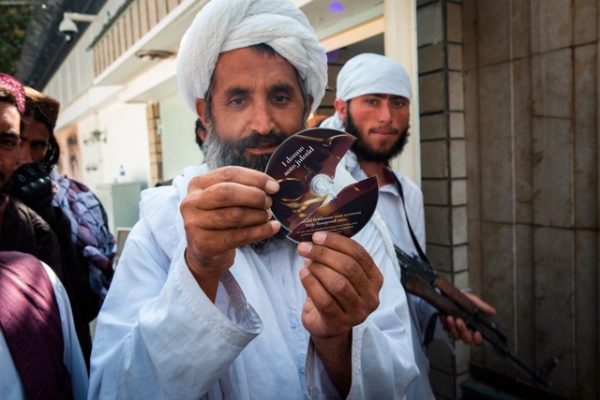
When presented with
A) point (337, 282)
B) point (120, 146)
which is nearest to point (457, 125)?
point (337, 282)

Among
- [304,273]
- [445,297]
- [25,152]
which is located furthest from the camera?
[25,152]

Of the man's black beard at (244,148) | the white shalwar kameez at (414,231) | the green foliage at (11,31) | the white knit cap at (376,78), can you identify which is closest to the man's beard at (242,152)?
the man's black beard at (244,148)

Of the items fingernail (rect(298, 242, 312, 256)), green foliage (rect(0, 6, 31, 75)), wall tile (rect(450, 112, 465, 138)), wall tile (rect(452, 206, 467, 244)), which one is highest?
green foliage (rect(0, 6, 31, 75))

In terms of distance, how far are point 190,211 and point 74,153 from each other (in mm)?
17524

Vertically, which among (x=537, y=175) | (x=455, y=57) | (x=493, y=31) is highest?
(x=493, y=31)

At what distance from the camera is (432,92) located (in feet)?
10.2

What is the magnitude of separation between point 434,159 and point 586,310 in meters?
1.28

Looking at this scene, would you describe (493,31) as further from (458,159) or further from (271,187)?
(271,187)

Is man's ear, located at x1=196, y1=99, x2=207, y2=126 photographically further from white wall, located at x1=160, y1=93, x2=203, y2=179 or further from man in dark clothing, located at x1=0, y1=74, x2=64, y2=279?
white wall, located at x1=160, y1=93, x2=203, y2=179

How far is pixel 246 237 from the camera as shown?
36.0 inches

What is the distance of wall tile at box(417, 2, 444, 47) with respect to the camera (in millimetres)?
3013

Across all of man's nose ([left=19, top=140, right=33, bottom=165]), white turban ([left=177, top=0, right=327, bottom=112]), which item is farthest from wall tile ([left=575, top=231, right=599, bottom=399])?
man's nose ([left=19, top=140, right=33, bottom=165])

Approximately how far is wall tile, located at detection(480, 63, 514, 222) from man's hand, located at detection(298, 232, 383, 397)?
7.33ft

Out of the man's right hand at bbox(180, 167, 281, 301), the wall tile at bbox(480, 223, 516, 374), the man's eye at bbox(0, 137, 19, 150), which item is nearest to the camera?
the man's right hand at bbox(180, 167, 281, 301)
